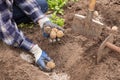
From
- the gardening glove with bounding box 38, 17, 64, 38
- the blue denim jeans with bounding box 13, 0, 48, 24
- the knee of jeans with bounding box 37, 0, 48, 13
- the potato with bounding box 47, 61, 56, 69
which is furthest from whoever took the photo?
the knee of jeans with bounding box 37, 0, 48, 13

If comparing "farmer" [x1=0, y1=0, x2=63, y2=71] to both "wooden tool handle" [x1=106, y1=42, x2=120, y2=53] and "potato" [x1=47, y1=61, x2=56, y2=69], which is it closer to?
"potato" [x1=47, y1=61, x2=56, y2=69]

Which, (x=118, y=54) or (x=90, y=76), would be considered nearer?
(x=90, y=76)

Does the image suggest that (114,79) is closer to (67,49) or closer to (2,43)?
(67,49)

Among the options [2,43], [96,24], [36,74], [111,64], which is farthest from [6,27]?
[111,64]

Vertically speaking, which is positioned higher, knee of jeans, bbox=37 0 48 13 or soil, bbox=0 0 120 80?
knee of jeans, bbox=37 0 48 13

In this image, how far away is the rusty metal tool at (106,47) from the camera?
299 cm

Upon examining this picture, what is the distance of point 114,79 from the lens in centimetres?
298

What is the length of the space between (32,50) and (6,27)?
354mm

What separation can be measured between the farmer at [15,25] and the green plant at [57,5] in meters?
0.35

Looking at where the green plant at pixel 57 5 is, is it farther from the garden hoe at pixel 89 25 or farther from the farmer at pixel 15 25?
the garden hoe at pixel 89 25

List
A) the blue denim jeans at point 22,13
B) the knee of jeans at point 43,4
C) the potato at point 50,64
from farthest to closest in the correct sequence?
the knee of jeans at point 43,4, the blue denim jeans at point 22,13, the potato at point 50,64

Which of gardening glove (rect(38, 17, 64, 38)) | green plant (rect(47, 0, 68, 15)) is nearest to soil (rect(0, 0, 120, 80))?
gardening glove (rect(38, 17, 64, 38))

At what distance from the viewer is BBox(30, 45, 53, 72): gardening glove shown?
3.12 meters

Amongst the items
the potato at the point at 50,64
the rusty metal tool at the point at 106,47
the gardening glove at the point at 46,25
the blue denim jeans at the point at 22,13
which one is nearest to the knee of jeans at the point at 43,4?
the blue denim jeans at the point at 22,13
